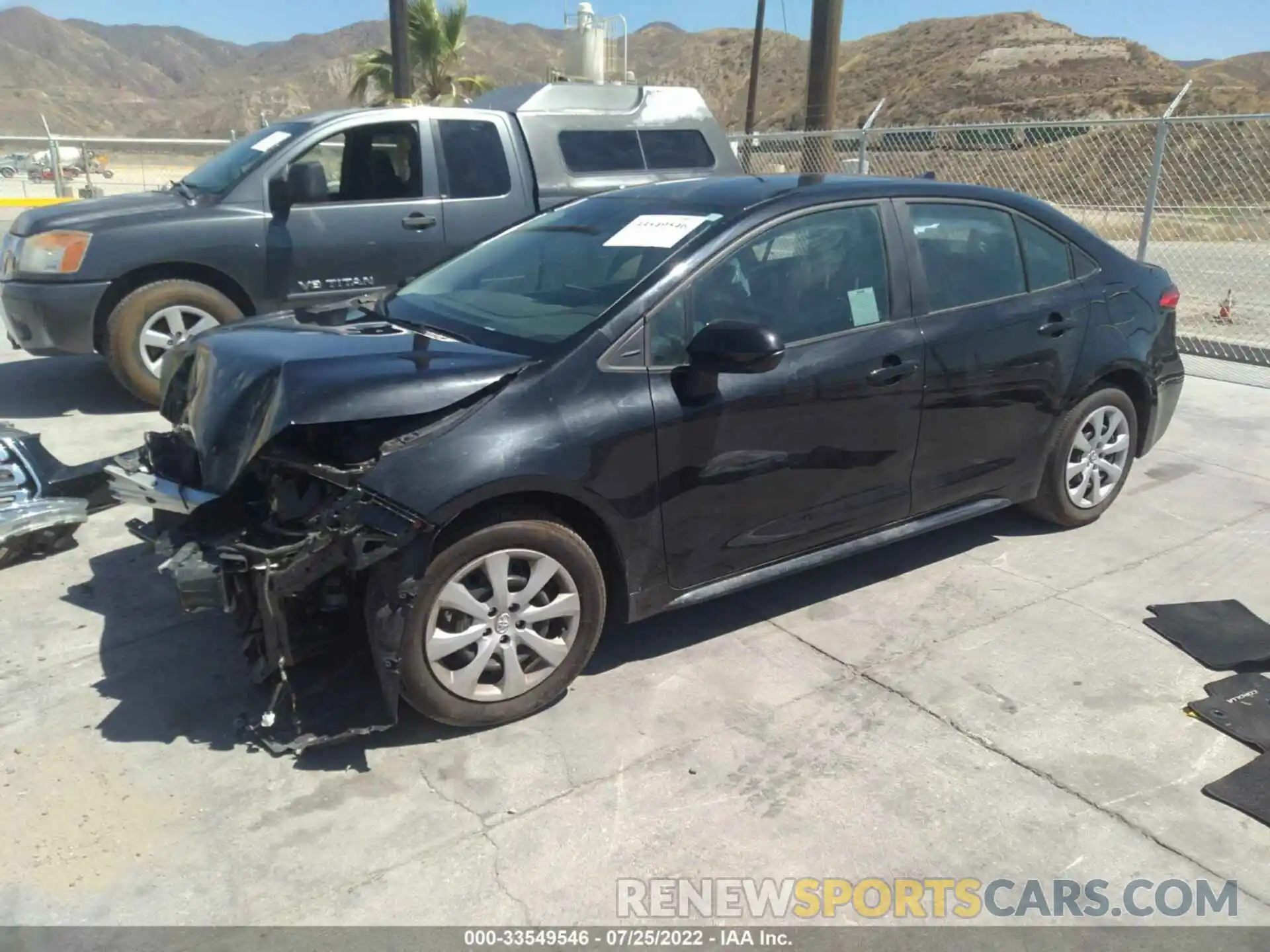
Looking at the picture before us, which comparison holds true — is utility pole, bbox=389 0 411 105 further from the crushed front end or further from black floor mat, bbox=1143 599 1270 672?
black floor mat, bbox=1143 599 1270 672

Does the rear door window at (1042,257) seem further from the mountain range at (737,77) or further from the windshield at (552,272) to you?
the mountain range at (737,77)

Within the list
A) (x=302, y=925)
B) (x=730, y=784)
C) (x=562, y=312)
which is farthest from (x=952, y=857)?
(x=562, y=312)

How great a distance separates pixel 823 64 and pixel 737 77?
76685 millimetres

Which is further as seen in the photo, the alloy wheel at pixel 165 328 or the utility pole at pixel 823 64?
the utility pole at pixel 823 64

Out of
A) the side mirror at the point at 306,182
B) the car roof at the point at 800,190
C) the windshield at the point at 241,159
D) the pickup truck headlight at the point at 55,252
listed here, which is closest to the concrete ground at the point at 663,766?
the car roof at the point at 800,190

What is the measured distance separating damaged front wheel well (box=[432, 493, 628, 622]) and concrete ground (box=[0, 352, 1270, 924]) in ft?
1.27

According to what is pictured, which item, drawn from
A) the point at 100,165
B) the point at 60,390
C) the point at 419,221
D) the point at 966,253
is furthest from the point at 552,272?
the point at 100,165

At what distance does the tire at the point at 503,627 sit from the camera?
3.17 m

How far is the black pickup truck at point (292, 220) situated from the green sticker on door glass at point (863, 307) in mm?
2837

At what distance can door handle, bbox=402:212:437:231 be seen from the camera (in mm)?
7137

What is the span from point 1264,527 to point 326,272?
18.7ft

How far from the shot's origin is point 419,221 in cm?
716

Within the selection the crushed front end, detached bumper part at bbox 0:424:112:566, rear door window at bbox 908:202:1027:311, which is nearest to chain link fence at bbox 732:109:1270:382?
rear door window at bbox 908:202:1027:311

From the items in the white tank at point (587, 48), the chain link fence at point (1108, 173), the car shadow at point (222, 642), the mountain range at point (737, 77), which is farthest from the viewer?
the mountain range at point (737, 77)
